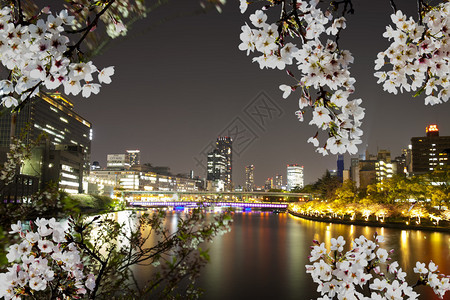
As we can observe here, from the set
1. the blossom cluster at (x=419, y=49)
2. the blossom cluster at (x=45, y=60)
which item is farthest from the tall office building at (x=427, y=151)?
the blossom cluster at (x=45, y=60)

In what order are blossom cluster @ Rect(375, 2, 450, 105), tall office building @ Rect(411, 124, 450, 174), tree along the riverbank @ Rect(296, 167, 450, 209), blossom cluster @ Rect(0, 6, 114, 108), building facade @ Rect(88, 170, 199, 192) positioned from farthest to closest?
building facade @ Rect(88, 170, 199, 192) → tall office building @ Rect(411, 124, 450, 174) → tree along the riverbank @ Rect(296, 167, 450, 209) → blossom cluster @ Rect(375, 2, 450, 105) → blossom cluster @ Rect(0, 6, 114, 108)

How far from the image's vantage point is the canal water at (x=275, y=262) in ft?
64.0

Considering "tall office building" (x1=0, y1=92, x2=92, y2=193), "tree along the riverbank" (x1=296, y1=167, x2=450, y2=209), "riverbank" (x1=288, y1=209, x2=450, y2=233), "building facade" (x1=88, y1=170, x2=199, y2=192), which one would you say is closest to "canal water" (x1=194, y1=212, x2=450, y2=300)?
"riverbank" (x1=288, y1=209, x2=450, y2=233)

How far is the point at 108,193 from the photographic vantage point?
111438 millimetres

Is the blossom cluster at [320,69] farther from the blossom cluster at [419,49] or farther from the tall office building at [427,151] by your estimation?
the tall office building at [427,151]

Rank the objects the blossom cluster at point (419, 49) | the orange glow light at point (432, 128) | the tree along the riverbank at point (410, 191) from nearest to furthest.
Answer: the blossom cluster at point (419, 49), the tree along the riverbank at point (410, 191), the orange glow light at point (432, 128)

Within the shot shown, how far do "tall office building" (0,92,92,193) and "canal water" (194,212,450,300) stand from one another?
30062 millimetres

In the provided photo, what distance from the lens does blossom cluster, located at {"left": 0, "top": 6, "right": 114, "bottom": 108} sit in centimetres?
185

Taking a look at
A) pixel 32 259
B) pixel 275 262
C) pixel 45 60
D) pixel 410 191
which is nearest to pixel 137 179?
pixel 410 191

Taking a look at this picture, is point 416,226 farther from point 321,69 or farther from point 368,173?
point 368,173

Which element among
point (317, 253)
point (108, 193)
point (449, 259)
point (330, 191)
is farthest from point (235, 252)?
point (108, 193)

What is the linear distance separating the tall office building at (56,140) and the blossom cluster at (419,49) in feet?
171

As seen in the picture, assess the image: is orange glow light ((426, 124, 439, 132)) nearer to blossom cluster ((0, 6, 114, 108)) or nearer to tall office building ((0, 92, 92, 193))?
tall office building ((0, 92, 92, 193))

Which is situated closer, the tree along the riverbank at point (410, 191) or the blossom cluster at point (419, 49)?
the blossom cluster at point (419, 49)
